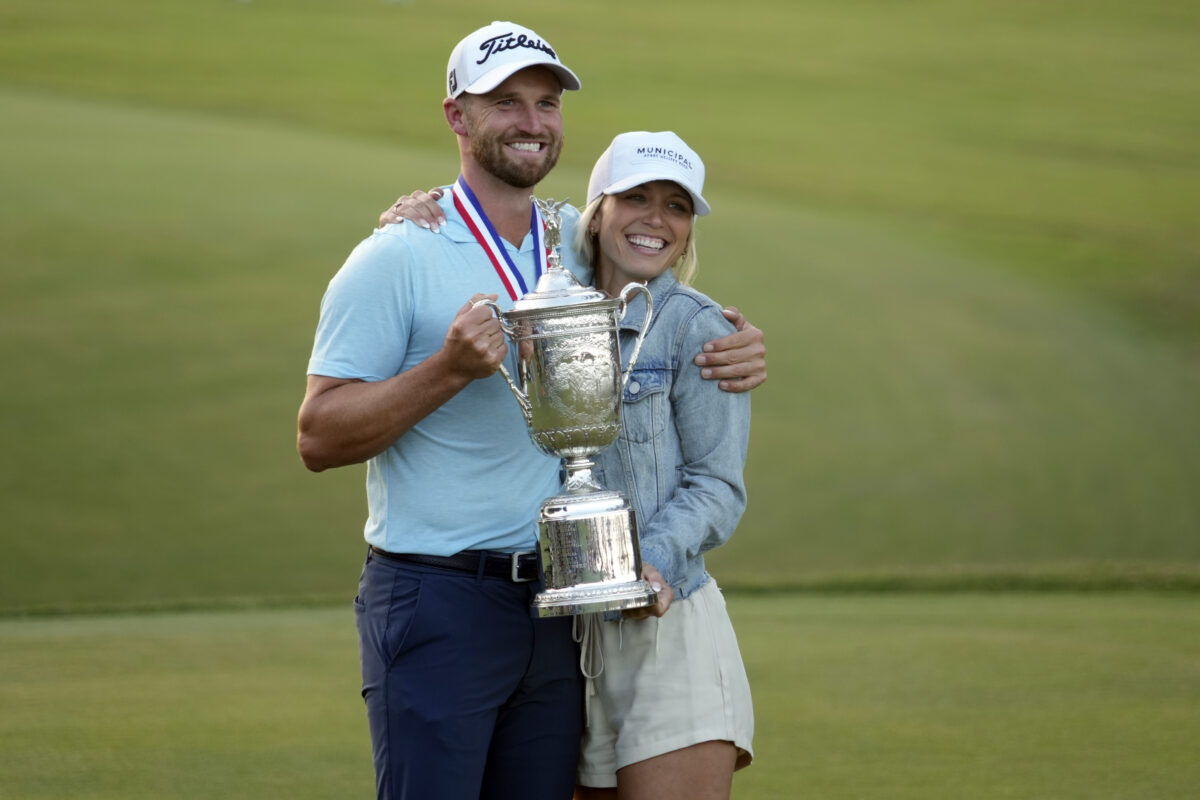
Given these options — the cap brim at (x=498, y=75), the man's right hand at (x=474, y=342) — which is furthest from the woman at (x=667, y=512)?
the man's right hand at (x=474, y=342)

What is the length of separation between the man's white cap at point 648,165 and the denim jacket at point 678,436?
220 mm

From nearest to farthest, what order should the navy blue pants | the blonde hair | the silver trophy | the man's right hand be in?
the man's right hand < the silver trophy < the navy blue pants < the blonde hair

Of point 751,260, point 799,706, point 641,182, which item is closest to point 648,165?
point 641,182

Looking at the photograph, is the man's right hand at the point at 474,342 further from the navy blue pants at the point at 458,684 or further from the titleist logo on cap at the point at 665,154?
the titleist logo on cap at the point at 665,154

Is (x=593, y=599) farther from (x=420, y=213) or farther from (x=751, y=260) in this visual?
(x=751, y=260)

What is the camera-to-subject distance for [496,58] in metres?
2.56

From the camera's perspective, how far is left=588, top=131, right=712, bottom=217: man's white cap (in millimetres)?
2650

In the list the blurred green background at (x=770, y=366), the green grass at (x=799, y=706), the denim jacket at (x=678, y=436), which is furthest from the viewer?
the blurred green background at (x=770, y=366)

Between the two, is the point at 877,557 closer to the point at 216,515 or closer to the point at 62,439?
the point at 216,515

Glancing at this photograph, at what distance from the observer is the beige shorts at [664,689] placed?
2559 millimetres

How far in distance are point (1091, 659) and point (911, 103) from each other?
12.0m

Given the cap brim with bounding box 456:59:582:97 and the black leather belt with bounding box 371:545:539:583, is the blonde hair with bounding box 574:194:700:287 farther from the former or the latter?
the black leather belt with bounding box 371:545:539:583

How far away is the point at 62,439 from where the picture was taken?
845 centimetres

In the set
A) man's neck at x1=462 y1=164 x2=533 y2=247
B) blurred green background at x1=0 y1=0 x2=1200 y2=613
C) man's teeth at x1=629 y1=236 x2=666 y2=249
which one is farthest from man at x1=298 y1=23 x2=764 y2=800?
blurred green background at x1=0 y1=0 x2=1200 y2=613
